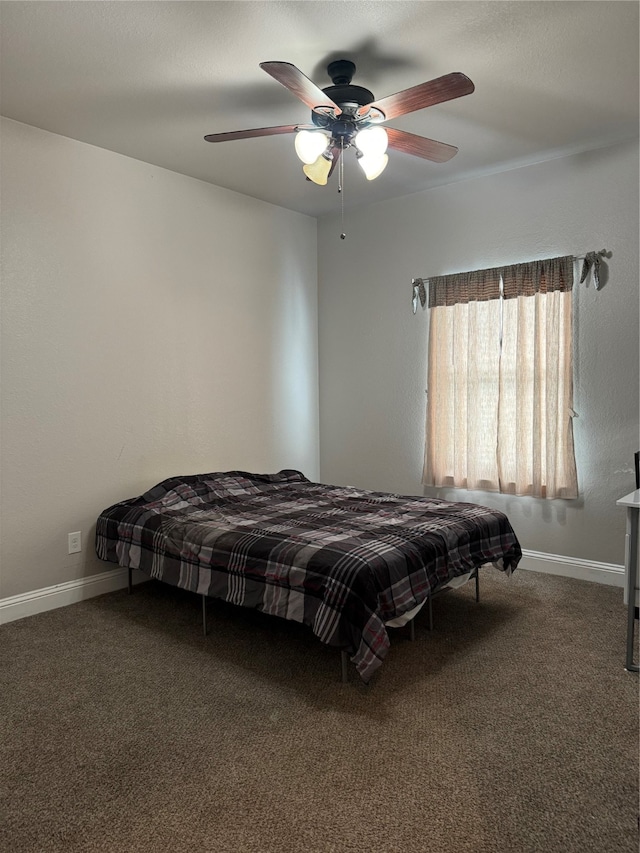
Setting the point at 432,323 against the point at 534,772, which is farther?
the point at 432,323

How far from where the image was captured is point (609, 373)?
360 centimetres

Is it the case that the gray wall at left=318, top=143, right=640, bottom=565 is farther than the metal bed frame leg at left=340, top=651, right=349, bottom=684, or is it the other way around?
the gray wall at left=318, top=143, right=640, bottom=565

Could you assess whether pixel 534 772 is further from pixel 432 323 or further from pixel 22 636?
pixel 432 323

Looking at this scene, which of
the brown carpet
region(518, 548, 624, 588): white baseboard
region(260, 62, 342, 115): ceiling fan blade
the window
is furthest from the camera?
the window

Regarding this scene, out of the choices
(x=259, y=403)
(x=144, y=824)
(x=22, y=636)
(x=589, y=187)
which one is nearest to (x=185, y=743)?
(x=144, y=824)

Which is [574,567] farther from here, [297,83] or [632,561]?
[297,83]

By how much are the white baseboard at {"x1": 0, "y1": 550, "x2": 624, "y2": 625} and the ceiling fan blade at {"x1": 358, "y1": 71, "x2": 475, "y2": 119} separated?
9.05 ft

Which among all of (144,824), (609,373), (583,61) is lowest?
(144,824)

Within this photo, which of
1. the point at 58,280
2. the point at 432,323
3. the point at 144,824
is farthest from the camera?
the point at 432,323

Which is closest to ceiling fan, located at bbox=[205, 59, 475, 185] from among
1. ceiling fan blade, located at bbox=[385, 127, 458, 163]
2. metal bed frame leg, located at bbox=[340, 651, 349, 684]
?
ceiling fan blade, located at bbox=[385, 127, 458, 163]

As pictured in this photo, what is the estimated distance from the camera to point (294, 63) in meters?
2.67

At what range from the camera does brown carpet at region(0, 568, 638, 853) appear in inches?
64.1

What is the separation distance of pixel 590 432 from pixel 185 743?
285 centimetres

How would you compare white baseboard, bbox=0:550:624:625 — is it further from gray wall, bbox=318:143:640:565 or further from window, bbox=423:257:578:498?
window, bbox=423:257:578:498
